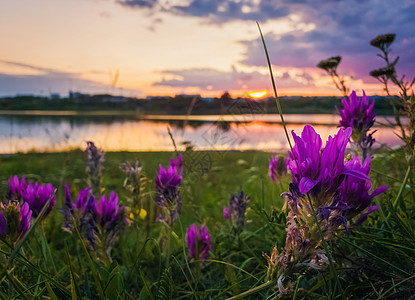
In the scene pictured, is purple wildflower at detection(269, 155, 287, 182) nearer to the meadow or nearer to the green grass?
the meadow

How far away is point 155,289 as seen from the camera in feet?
6.05

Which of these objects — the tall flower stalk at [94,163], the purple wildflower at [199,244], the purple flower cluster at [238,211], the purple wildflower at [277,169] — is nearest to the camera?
the purple wildflower at [199,244]

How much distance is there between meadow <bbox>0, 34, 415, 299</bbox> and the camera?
1037 millimetres

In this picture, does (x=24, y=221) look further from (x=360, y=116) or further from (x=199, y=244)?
(x=360, y=116)

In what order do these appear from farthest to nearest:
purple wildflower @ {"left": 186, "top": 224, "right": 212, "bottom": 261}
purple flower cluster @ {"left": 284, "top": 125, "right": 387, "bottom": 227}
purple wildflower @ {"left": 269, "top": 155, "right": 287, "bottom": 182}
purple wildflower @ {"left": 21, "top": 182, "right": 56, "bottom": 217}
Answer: purple wildflower @ {"left": 269, "top": 155, "right": 287, "bottom": 182}, purple wildflower @ {"left": 186, "top": 224, "right": 212, "bottom": 261}, purple wildflower @ {"left": 21, "top": 182, "right": 56, "bottom": 217}, purple flower cluster @ {"left": 284, "top": 125, "right": 387, "bottom": 227}

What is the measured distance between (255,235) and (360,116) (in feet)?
3.22

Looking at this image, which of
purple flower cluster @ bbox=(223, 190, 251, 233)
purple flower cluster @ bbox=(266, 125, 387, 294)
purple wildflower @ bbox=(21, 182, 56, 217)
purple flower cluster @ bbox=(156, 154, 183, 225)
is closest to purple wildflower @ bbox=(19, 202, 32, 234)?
purple wildflower @ bbox=(21, 182, 56, 217)

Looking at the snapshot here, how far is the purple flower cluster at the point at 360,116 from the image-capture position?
2.14m

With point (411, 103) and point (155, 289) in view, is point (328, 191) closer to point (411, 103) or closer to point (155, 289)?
point (155, 289)

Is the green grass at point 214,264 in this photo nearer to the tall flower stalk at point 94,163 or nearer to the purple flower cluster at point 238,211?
the purple flower cluster at point 238,211

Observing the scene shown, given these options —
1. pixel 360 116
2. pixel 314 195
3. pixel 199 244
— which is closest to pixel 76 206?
pixel 199 244

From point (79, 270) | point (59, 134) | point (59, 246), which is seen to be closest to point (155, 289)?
point (79, 270)

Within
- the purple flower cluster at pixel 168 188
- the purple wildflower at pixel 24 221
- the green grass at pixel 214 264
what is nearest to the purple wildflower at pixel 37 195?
the green grass at pixel 214 264

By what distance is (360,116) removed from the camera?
217cm
